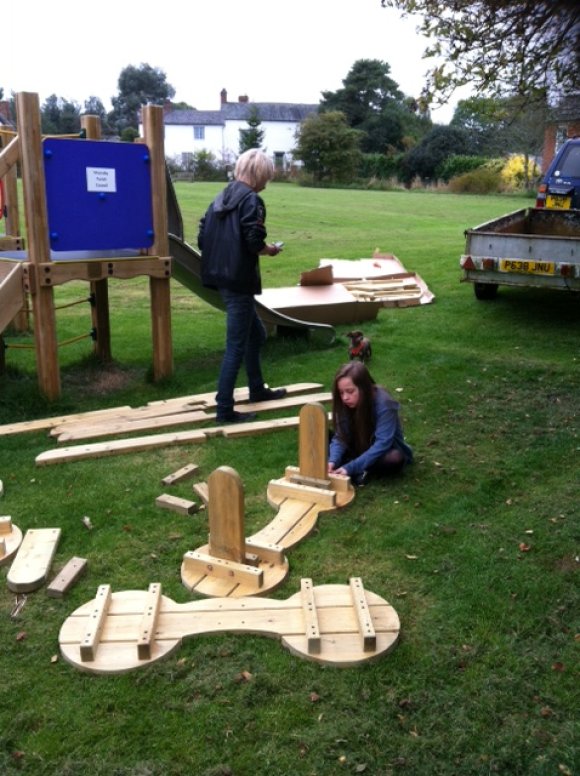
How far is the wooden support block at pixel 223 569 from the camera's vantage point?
416cm

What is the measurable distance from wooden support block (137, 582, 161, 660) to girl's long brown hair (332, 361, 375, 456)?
6.32 ft

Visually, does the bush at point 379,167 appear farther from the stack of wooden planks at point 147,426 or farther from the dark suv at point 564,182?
the stack of wooden planks at point 147,426

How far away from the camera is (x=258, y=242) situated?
6.42 metres

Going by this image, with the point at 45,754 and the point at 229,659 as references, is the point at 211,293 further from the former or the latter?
the point at 45,754

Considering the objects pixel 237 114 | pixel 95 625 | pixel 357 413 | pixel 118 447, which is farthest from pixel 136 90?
pixel 95 625

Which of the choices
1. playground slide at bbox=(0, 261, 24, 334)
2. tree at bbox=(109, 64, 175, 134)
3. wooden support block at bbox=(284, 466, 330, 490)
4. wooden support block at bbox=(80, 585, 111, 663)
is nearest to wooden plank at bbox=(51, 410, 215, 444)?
playground slide at bbox=(0, 261, 24, 334)

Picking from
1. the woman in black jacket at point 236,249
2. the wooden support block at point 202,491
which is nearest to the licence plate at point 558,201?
the woman in black jacket at point 236,249

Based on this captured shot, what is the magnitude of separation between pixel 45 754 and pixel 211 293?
21.6 feet

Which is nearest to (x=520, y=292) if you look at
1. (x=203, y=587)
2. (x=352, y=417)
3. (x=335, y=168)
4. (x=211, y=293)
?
(x=211, y=293)

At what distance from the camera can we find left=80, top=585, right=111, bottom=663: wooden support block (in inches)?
139

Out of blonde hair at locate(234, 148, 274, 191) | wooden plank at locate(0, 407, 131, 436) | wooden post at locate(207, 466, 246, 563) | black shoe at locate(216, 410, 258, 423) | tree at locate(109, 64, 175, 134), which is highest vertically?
tree at locate(109, 64, 175, 134)

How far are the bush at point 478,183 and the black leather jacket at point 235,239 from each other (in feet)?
129

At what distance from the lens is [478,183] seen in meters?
43.5

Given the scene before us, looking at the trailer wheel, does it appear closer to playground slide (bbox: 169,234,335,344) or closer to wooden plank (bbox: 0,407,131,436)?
playground slide (bbox: 169,234,335,344)
